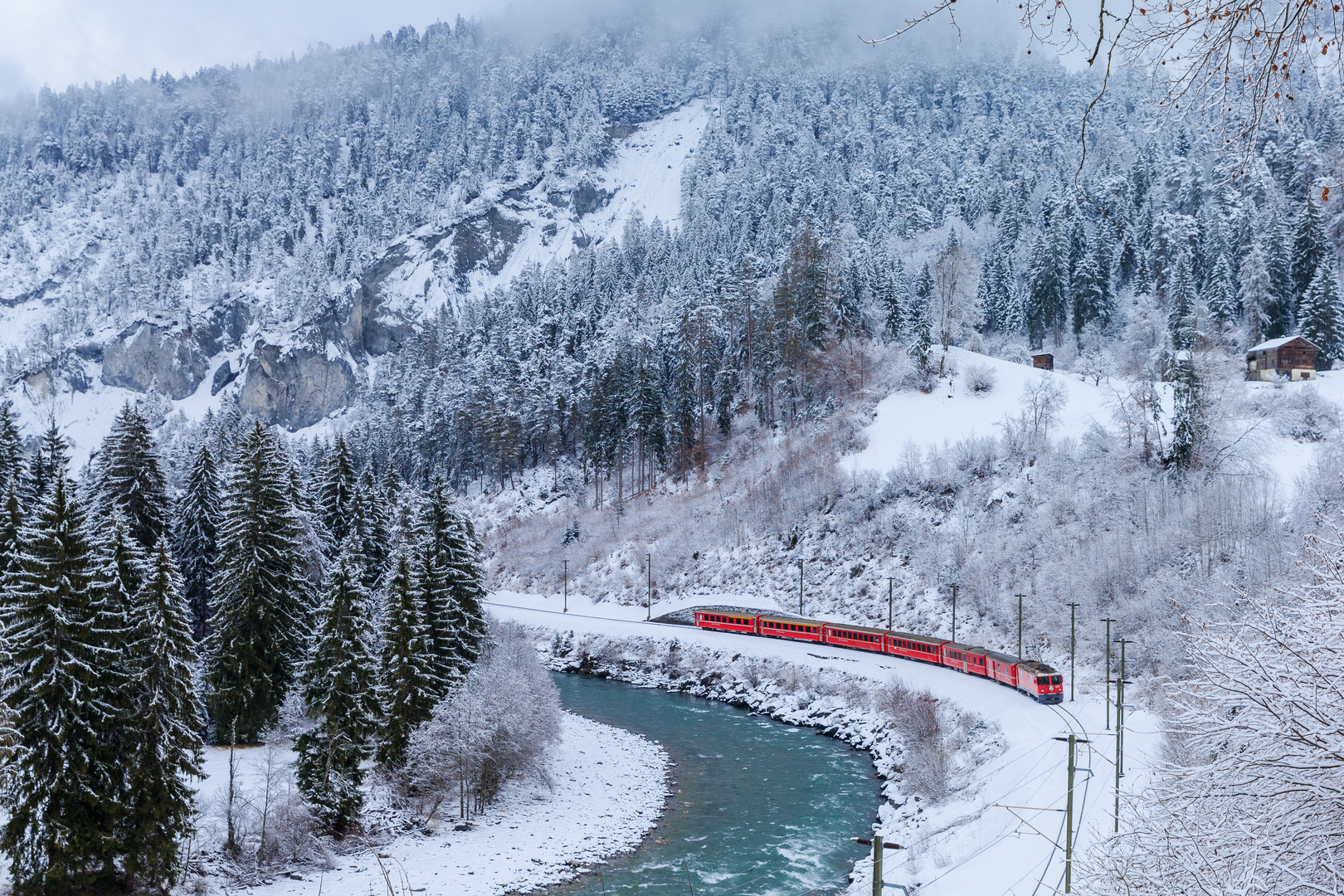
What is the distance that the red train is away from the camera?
3816cm

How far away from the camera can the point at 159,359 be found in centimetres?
17825

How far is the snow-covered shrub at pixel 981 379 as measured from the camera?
74.1 m

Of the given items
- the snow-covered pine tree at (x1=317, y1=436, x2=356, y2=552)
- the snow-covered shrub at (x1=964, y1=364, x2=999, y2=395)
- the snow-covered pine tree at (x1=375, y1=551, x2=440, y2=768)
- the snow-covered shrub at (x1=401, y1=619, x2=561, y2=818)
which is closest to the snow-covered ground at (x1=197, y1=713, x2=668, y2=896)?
the snow-covered shrub at (x1=401, y1=619, x2=561, y2=818)

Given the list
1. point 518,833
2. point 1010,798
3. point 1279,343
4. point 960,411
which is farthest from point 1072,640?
point 1279,343

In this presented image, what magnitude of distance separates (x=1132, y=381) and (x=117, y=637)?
7065 centimetres

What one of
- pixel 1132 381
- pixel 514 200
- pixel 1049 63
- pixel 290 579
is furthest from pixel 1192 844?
pixel 1049 63

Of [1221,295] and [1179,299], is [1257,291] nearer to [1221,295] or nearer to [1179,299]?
[1221,295]

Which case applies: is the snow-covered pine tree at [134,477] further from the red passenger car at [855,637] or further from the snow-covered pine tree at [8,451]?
the red passenger car at [855,637]

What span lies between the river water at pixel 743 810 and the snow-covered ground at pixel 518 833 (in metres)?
1.27

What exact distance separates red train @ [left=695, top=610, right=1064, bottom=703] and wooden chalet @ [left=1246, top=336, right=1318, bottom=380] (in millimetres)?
36864

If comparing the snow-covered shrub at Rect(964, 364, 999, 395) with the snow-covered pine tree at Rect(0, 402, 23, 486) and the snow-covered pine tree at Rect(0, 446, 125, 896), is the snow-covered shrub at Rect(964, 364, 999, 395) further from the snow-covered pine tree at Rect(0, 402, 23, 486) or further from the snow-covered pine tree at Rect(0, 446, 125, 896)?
the snow-covered pine tree at Rect(0, 402, 23, 486)

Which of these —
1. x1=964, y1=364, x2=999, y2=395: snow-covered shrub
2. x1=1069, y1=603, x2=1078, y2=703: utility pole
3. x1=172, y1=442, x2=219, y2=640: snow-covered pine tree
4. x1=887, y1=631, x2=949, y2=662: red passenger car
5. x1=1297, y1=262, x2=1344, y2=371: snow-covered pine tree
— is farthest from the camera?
x1=964, y1=364, x2=999, y2=395: snow-covered shrub

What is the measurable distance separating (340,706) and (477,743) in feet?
18.6

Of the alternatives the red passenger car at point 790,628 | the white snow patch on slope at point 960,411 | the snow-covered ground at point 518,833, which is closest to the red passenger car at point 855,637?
the red passenger car at point 790,628
